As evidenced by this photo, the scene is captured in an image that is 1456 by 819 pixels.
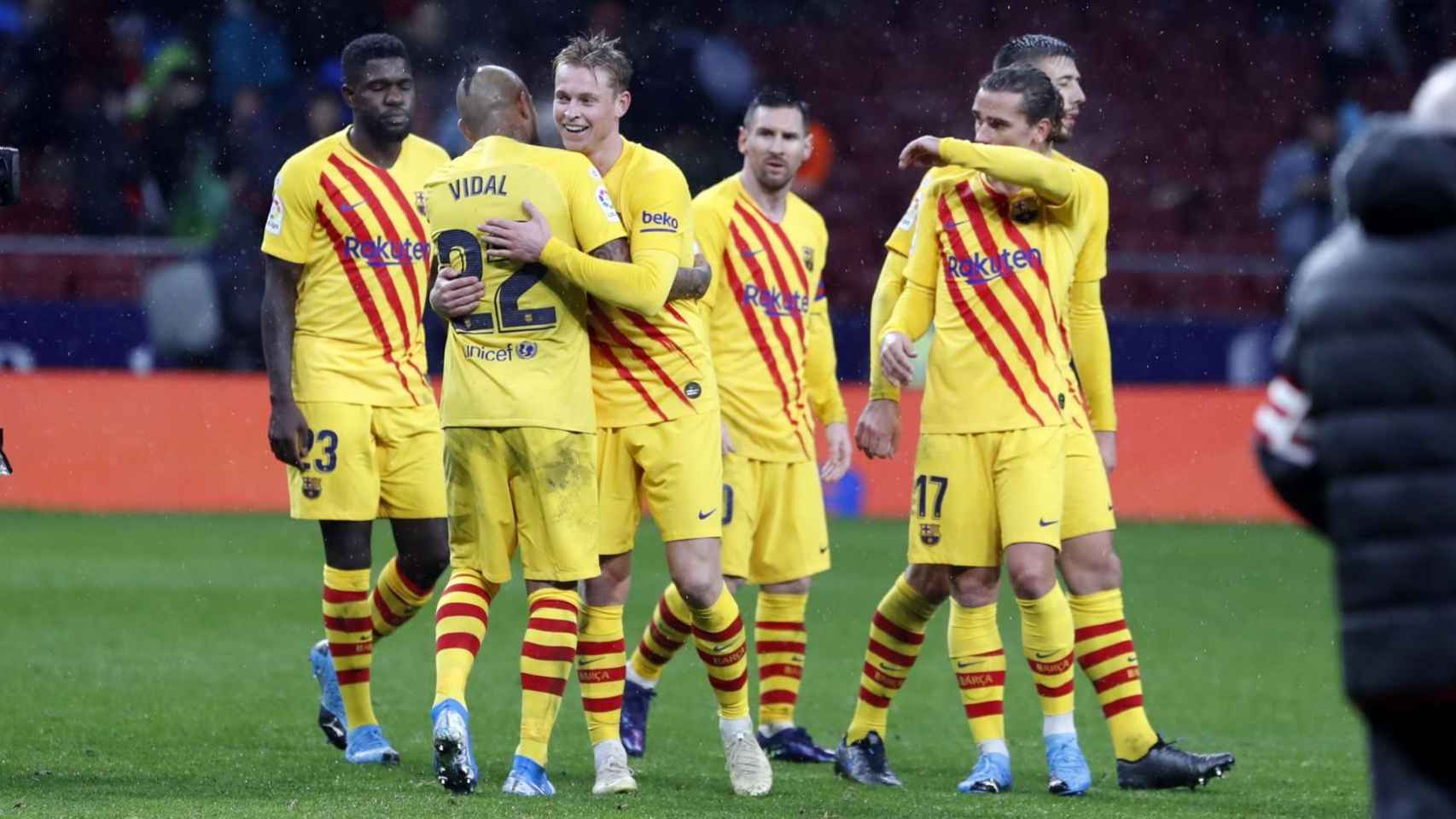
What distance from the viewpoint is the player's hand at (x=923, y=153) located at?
244 inches

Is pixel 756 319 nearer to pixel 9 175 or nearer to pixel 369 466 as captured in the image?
pixel 369 466

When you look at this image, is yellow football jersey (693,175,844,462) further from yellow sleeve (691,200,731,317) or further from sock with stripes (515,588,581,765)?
sock with stripes (515,588,581,765)

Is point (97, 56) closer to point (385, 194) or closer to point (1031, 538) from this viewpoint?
point (385, 194)

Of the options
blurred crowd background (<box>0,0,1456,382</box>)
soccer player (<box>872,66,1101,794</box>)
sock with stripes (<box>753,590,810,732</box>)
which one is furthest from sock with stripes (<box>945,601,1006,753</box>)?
blurred crowd background (<box>0,0,1456,382</box>)

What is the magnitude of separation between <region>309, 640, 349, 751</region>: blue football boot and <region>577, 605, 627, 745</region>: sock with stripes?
1143 millimetres

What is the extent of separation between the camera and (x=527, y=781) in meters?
6.00

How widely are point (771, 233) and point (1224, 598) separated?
5.19 metres

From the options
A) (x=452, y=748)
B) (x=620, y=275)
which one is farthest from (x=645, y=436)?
(x=452, y=748)

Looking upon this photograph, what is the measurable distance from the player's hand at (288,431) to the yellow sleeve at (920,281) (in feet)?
6.08

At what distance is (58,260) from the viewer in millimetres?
16031

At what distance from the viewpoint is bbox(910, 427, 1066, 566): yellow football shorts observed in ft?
21.2

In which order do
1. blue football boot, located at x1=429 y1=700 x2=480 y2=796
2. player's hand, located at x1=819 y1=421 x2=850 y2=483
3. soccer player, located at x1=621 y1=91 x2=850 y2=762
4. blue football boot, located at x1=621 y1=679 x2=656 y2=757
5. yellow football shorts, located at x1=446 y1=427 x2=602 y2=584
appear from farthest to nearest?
player's hand, located at x1=819 y1=421 x2=850 y2=483, soccer player, located at x1=621 y1=91 x2=850 y2=762, blue football boot, located at x1=621 y1=679 x2=656 y2=757, yellow football shorts, located at x1=446 y1=427 x2=602 y2=584, blue football boot, located at x1=429 y1=700 x2=480 y2=796

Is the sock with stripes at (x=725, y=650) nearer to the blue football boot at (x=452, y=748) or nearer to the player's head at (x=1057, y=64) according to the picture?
the blue football boot at (x=452, y=748)

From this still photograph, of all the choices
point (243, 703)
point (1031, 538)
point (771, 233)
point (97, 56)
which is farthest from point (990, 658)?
point (97, 56)
